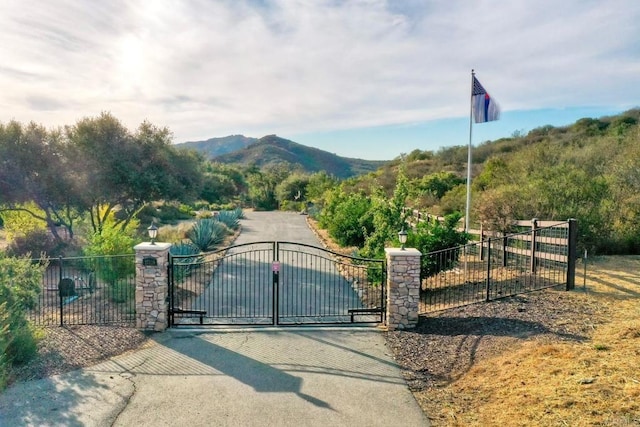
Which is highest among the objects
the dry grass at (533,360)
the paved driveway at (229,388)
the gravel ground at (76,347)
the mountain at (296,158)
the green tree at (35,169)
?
the mountain at (296,158)

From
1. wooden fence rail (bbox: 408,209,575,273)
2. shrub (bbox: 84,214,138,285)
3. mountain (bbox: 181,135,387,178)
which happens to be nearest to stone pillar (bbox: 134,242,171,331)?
shrub (bbox: 84,214,138,285)

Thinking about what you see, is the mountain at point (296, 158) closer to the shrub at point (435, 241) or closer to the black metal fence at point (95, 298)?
the black metal fence at point (95, 298)

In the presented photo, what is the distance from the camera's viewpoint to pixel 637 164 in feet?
49.4

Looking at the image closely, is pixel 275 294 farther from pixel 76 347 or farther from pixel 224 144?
pixel 224 144

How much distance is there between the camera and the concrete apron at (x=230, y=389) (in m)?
4.92

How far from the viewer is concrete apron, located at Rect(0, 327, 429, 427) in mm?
4918

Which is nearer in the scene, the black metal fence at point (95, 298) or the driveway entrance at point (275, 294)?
the driveway entrance at point (275, 294)

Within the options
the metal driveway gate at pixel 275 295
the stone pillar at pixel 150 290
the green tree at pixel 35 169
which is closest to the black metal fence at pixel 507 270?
the metal driveway gate at pixel 275 295

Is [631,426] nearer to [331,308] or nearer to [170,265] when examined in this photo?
[331,308]

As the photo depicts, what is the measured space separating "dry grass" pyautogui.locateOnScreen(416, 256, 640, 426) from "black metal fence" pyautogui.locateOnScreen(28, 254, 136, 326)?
19.3 feet

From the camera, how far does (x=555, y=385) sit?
498cm

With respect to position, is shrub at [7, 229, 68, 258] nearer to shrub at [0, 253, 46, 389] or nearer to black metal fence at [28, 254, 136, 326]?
black metal fence at [28, 254, 136, 326]

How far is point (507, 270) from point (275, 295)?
20.5 ft

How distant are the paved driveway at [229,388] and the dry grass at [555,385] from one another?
634mm
